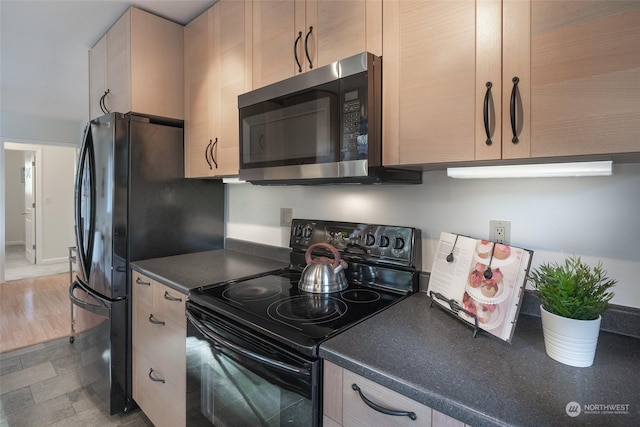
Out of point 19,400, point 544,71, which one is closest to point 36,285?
point 19,400

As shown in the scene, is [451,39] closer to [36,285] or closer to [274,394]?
[274,394]

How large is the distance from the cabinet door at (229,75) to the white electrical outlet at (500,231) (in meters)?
1.21

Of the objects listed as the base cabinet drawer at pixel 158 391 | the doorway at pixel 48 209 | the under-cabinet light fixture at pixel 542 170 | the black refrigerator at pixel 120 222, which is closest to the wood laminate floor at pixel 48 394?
the black refrigerator at pixel 120 222

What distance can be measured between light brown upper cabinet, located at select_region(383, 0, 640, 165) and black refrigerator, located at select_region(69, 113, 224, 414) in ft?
Result: 4.87

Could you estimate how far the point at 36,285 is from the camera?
4.54 m

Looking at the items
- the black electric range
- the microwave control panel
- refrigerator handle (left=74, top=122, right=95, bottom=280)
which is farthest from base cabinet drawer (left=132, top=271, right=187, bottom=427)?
the microwave control panel

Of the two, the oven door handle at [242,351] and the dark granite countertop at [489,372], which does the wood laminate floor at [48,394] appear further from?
the dark granite countertop at [489,372]

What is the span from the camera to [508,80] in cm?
90

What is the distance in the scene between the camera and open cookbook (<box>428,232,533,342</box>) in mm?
929

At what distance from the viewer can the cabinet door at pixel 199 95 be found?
1.90m

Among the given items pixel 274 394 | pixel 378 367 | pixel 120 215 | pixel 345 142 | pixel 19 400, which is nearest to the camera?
pixel 378 367

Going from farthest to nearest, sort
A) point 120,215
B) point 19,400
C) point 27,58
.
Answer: point 27,58
point 19,400
point 120,215

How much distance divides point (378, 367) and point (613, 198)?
871mm

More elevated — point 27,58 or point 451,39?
point 27,58
